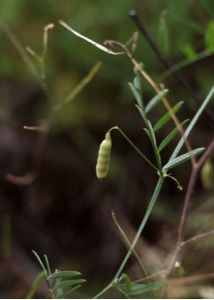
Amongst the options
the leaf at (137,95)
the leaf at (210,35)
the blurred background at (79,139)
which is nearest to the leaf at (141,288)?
the leaf at (137,95)

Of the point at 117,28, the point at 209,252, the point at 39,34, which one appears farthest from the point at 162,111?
the point at 209,252

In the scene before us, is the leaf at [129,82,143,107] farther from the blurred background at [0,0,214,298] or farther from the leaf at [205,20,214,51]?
the blurred background at [0,0,214,298]

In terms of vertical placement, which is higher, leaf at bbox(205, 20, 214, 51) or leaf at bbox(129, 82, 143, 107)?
leaf at bbox(129, 82, 143, 107)

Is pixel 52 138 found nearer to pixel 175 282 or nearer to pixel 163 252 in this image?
pixel 163 252

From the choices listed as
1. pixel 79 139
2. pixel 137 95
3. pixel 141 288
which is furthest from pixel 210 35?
pixel 79 139

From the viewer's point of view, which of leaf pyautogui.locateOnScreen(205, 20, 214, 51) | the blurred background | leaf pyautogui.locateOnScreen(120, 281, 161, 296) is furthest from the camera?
the blurred background

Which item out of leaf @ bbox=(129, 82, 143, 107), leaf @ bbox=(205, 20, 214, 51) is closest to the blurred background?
leaf @ bbox=(205, 20, 214, 51)

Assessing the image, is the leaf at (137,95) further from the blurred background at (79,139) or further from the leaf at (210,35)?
the blurred background at (79,139)

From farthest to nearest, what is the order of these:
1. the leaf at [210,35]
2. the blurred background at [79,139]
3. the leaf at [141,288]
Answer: the blurred background at [79,139] → the leaf at [210,35] → the leaf at [141,288]
